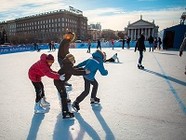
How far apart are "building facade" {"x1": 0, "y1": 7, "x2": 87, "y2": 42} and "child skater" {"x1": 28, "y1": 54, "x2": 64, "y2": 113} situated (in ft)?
268

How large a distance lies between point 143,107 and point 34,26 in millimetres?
103465

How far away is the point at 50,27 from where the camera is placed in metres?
93.3

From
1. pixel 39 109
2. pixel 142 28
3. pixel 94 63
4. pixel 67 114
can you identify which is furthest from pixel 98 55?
pixel 142 28

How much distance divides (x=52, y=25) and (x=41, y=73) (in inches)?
3657

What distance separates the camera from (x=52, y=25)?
92250 millimetres

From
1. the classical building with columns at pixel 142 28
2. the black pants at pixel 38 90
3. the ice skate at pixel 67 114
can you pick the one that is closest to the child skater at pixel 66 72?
the ice skate at pixel 67 114

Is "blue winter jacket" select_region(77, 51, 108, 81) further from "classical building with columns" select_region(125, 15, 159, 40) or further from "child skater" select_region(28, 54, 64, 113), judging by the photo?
"classical building with columns" select_region(125, 15, 159, 40)

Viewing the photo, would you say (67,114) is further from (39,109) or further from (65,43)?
(65,43)

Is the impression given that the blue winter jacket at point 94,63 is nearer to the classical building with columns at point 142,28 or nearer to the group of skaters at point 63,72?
the group of skaters at point 63,72

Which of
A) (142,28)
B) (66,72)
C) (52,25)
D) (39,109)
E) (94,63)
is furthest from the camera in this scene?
(52,25)

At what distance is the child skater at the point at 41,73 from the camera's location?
140 inches

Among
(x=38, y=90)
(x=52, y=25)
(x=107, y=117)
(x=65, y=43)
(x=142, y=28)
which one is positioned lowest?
(x=107, y=117)

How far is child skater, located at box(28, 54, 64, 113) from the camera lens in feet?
11.7

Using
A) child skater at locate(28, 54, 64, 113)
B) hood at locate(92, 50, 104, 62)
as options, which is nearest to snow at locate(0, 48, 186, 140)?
child skater at locate(28, 54, 64, 113)
